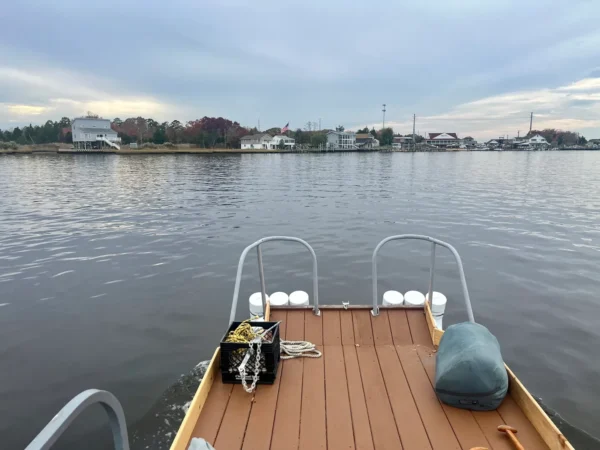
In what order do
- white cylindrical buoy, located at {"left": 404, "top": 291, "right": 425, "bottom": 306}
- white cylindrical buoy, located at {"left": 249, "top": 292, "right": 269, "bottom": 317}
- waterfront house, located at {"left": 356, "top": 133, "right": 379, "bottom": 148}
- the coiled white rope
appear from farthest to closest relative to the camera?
waterfront house, located at {"left": 356, "top": 133, "right": 379, "bottom": 148} → white cylindrical buoy, located at {"left": 249, "top": 292, "right": 269, "bottom": 317} → white cylindrical buoy, located at {"left": 404, "top": 291, "right": 425, "bottom": 306} → the coiled white rope

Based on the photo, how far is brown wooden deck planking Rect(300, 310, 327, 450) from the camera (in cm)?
334

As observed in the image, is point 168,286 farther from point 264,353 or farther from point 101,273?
point 264,353

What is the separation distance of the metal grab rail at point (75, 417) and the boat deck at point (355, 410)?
4.97 feet

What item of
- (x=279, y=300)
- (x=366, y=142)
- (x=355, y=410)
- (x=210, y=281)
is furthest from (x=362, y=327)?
(x=366, y=142)

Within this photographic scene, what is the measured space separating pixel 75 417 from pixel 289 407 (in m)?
2.58

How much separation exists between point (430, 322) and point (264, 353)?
2545mm

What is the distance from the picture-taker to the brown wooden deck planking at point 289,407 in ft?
10.9

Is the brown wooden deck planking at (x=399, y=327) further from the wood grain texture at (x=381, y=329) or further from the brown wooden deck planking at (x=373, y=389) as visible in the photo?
the brown wooden deck planking at (x=373, y=389)

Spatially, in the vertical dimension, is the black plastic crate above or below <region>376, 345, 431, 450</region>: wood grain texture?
above

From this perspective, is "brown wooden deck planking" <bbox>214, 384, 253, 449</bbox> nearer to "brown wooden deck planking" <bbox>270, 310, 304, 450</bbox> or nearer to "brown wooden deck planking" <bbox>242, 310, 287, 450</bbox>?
"brown wooden deck planking" <bbox>242, 310, 287, 450</bbox>

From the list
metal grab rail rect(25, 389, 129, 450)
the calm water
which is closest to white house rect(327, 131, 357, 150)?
the calm water

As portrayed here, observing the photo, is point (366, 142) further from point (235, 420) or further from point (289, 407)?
point (235, 420)

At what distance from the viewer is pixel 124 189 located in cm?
2998

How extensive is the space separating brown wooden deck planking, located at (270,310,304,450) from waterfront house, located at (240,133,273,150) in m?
→ 133
